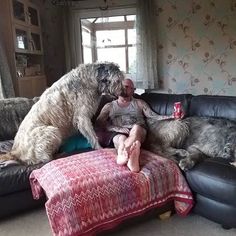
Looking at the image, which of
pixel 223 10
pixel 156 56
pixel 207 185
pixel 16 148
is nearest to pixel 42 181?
pixel 16 148

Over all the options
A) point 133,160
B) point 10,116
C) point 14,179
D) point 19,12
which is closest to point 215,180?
point 133,160

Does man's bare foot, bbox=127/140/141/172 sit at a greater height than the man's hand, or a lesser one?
lesser

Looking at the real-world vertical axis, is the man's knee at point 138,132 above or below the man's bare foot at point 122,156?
above

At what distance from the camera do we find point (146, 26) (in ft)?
13.9

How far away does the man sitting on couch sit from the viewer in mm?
2490

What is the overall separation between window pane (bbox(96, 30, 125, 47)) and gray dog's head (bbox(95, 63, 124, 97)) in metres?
2.13

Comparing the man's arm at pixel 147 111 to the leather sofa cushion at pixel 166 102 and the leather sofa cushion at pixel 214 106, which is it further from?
the leather sofa cushion at pixel 214 106

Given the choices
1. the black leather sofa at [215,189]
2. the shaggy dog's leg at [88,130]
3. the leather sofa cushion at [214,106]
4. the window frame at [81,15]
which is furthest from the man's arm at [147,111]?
the window frame at [81,15]

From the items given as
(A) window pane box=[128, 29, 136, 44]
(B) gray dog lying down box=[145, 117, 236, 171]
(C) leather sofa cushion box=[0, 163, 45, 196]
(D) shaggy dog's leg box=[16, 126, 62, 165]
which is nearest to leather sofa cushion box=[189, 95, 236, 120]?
(B) gray dog lying down box=[145, 117, 236, 171]

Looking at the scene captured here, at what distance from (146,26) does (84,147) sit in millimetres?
2387

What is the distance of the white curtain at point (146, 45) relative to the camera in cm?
423

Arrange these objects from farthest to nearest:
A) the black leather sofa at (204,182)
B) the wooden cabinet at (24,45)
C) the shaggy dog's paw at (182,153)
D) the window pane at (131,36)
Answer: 1. the window pane at (131,36)
2. the wooden cabinet at (24,45)
3. the shaggy dog's paw at (182,153)
4. the black leather sofa at (204,182)

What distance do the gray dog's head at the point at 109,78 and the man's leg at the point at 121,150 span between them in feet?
1.36

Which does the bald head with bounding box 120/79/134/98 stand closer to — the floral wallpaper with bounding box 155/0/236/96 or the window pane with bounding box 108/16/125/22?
the floral wallpaper with bounding box 155/0/236/96
